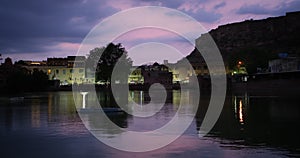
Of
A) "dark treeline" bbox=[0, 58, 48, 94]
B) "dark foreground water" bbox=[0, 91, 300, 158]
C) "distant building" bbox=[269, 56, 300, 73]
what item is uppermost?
"distant building" bbox=[269, 56, 300, 73]

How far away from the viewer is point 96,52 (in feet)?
488

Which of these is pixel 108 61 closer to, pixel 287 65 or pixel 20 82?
pixel 20 82

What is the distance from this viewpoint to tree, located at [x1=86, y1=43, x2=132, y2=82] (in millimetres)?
142000

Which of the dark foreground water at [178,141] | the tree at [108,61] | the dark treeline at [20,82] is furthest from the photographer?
the tree at [108,61]

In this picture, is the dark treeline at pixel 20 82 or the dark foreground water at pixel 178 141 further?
the dark treeline at pixel 20 82

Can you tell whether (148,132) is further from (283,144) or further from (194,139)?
(283,144)

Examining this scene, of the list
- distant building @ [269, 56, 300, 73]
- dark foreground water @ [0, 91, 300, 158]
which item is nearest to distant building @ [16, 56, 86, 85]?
distant building @ [269, 56, 300, 73]

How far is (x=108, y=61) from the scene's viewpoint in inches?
5679

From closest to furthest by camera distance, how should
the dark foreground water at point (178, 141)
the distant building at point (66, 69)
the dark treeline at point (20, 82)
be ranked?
1. the dark foreground water at point (178, 141)
2. the dark treeline at point (20, 82)
3. the distant building at point (66, 69)

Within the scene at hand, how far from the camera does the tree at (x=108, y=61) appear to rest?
5591 inches

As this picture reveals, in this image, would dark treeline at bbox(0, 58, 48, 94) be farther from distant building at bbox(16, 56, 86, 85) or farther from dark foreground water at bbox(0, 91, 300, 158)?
dark foreground water at bbox(0, 91, 300, 158)

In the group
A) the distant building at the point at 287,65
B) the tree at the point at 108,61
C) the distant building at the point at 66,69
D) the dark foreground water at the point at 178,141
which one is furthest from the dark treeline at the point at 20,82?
the dark foreground water at the point at 178,141

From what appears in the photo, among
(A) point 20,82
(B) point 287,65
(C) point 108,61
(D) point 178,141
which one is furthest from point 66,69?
(D) point 178,141

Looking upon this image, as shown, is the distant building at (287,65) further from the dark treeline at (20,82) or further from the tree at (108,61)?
the dark treeline at (20,82)
